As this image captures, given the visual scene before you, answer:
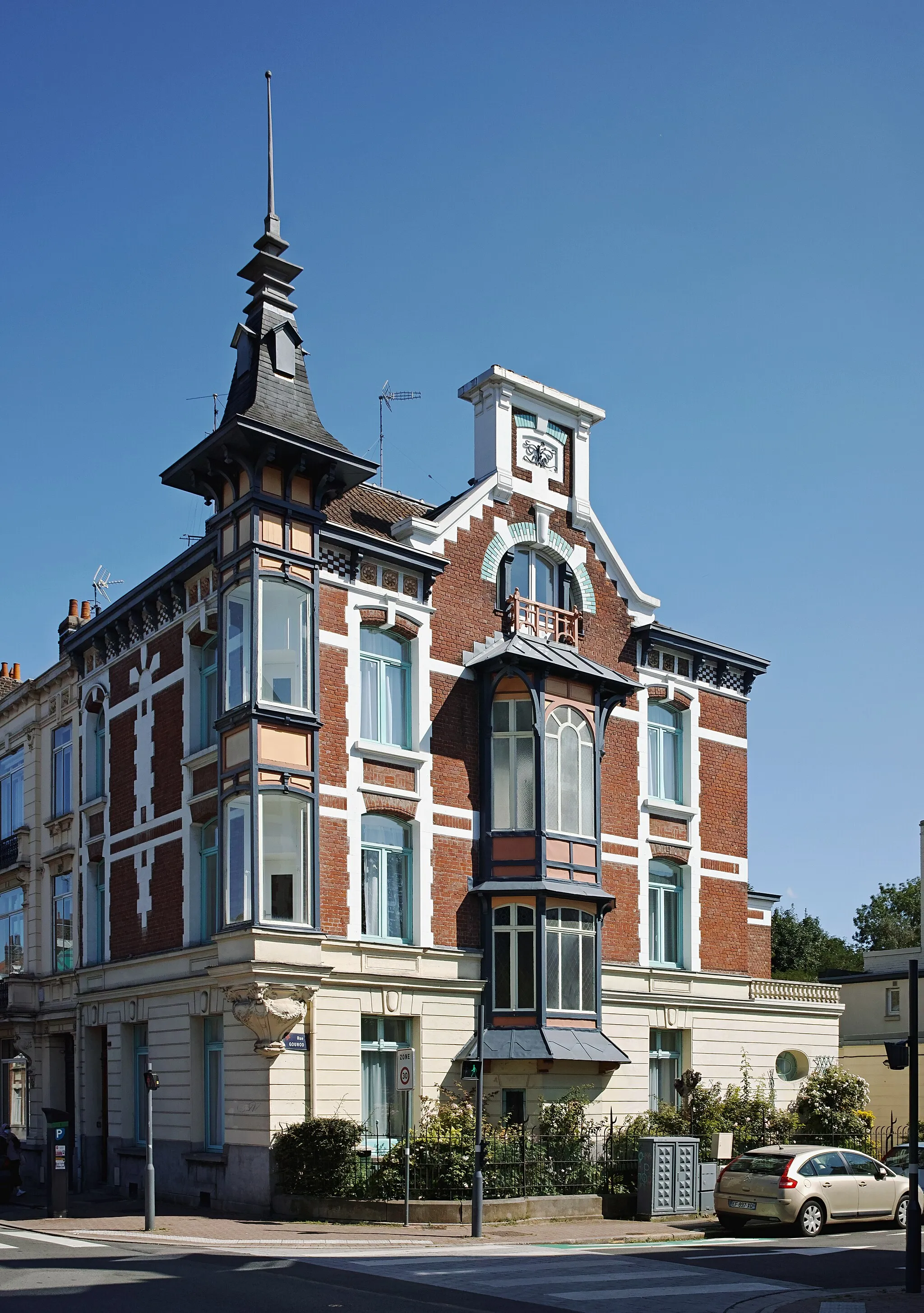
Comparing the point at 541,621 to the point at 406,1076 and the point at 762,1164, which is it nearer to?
the point at 406,1076

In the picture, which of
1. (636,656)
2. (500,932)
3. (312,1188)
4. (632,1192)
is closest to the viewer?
(312,1188)

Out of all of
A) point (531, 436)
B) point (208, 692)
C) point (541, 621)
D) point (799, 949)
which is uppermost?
point (531, 436)

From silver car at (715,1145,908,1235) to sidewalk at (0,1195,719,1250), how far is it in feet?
3.38

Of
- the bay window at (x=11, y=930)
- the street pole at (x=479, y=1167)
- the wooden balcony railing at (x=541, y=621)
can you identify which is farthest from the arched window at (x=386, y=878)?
the bay window at (x=11, y=930)

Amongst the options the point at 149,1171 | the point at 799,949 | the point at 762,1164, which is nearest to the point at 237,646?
the point at 149,1171

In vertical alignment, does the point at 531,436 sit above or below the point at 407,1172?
above

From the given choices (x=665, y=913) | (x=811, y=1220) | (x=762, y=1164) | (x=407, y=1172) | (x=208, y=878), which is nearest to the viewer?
(x=407, y=1172)

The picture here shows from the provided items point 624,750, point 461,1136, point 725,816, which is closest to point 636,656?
point 624,750

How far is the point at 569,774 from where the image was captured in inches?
1184

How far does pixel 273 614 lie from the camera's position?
2611 cm

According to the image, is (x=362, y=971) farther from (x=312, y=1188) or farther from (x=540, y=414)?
(x=540, y=414)

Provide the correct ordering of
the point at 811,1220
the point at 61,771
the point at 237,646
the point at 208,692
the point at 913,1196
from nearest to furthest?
the point at 913,1196, the point at 811,1220, the point at 237,646, the point at 208,692, the point at 61,771

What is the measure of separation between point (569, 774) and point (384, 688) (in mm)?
4468

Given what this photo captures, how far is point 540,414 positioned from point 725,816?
36.0ft
